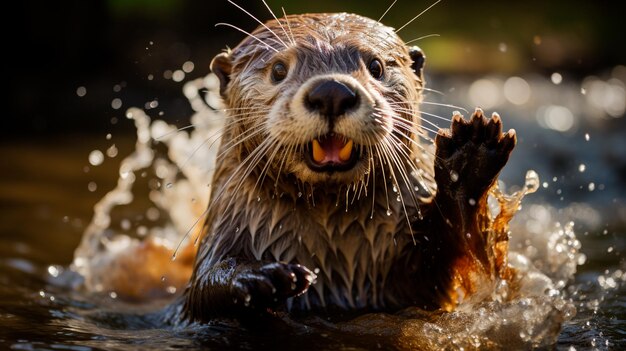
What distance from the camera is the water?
2.69m

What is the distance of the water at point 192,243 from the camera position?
269 centimetres

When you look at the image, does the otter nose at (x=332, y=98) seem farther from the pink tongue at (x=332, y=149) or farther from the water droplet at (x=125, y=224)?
the water droplet at (x=125, y=224)

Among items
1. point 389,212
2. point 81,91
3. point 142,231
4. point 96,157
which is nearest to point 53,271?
point 142,231

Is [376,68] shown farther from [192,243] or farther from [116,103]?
[116,103]

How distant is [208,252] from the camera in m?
2.97

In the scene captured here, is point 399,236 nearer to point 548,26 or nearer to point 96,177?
point 96,177

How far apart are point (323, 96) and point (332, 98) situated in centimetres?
3

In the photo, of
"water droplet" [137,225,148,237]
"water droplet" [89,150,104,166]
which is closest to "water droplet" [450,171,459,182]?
"water droplet" [137,225,148,237]

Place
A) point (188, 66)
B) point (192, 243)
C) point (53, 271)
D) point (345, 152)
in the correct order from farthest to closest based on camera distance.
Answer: point (188, 66)
point (53, 271)
point (192, 243)
point (345, 152)

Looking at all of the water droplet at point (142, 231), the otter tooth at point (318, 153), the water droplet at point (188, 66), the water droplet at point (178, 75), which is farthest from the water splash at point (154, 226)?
the water droplet at point (188, 66)

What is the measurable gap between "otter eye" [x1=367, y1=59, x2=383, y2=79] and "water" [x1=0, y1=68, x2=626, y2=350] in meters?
0.62

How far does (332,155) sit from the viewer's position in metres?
2.54

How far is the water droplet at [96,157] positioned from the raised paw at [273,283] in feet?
14.4

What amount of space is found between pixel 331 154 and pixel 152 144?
5.13 m
